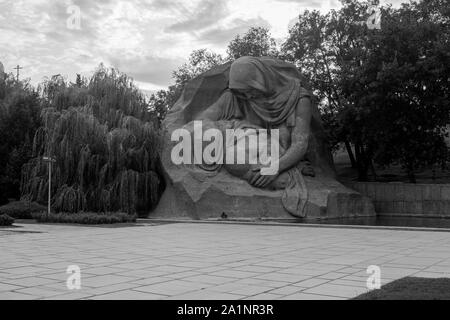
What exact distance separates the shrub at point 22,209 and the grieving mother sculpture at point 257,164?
4.44 meters

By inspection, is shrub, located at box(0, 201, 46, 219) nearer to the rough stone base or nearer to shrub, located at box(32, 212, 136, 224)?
shrub, located at box(32, 212, 136, 224)

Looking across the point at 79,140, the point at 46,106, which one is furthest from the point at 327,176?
the point at 46,106

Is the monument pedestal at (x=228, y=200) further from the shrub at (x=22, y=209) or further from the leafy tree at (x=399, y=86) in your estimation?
the leafy tree at (x=399, y=86)

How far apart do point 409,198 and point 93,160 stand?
13690mm

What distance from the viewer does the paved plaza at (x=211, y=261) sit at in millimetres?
6716

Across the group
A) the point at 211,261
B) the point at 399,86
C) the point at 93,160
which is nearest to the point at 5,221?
the point at 93,160

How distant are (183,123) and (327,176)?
645 cm

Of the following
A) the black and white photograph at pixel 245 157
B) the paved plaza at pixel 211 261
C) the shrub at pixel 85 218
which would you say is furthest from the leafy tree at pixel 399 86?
the shrub at pixel 85 218

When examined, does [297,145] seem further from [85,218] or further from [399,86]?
[85,218]

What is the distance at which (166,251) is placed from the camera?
10.8m

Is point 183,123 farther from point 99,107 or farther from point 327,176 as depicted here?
point 327,176

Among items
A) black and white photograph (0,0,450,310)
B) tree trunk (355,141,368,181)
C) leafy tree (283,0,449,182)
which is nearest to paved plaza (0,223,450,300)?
black and white photograph (0,0,450,310)

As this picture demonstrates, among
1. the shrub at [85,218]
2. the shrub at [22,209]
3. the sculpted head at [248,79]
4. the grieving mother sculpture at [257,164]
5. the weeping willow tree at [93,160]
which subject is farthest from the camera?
the sculpted head at [248,79]

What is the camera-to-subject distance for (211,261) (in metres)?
9.31
